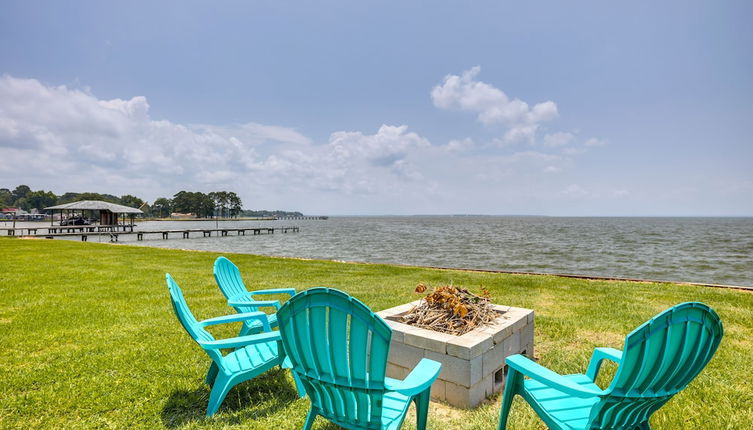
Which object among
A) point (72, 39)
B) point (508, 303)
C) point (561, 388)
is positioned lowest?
point (508, 303)

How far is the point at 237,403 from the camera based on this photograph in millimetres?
3062

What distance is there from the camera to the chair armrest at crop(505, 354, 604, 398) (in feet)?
5.82

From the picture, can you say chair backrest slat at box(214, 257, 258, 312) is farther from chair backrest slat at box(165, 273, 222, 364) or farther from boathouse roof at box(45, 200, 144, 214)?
boathouse roof at box(45, 200, 144, 214)

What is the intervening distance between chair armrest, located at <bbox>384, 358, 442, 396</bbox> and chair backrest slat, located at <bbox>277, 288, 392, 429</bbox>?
0.12 m

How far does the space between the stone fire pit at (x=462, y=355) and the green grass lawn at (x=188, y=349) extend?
142 mm

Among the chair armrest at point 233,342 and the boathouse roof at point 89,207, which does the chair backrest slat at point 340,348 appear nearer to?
the chair armrest at point 233,342

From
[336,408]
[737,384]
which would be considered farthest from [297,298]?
[737,384]

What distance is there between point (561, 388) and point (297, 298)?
4.74 ft

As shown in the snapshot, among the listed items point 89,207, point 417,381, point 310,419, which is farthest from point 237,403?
point 89,207

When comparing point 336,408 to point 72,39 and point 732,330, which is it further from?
point 72,39

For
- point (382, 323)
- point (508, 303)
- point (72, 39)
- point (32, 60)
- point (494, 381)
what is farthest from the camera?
point (32, 60)

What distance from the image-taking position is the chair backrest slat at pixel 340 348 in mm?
1760

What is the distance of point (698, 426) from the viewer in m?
2.63

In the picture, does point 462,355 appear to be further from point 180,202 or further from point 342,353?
point 180,202
